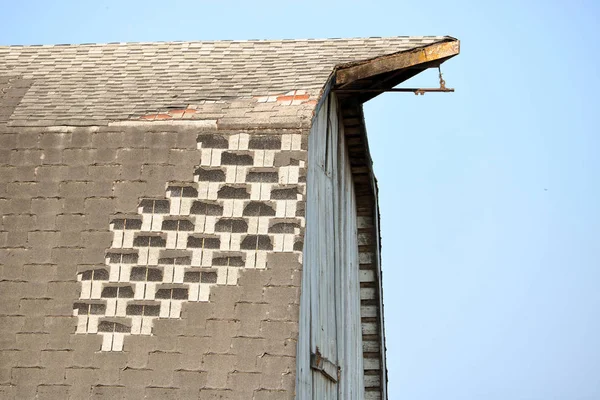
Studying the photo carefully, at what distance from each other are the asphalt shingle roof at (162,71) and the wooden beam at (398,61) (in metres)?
0.18

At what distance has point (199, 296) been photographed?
25.3 feet

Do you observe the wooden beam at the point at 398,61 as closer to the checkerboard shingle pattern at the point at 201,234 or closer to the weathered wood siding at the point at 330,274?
the weathered wood siding at the point at 330,274

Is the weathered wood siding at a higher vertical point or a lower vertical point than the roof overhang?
lower

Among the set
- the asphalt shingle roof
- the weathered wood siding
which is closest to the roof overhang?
the asphalt shingle roof

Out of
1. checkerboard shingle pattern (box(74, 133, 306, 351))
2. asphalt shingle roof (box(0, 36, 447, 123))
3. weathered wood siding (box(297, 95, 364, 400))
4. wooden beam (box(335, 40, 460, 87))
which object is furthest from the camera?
wooden beam (box(335, 40, 460, 87))

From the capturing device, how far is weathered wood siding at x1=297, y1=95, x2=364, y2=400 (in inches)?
336

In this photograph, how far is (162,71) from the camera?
33.8 feet

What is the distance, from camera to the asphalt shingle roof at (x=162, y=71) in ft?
29.7

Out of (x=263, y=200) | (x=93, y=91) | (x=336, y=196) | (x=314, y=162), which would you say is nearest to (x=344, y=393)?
(x=336, y=196)

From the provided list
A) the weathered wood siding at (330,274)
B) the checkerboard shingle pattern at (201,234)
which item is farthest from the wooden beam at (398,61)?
the checkerboard shingle pattern at (201,234)

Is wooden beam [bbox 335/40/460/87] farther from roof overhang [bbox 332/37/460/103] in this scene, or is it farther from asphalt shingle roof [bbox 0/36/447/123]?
asphalt shingle roof [bbox 0/36/447/123]

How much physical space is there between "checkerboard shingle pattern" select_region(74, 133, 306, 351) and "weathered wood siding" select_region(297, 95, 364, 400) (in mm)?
453

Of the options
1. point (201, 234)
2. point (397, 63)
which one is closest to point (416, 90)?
point (397, 63)

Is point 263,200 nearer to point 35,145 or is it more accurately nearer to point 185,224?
point 185,224
